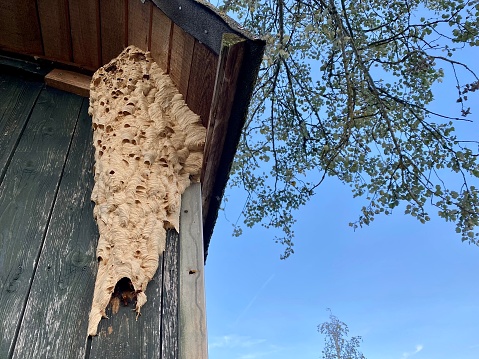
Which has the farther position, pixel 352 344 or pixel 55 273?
pixel 352 344

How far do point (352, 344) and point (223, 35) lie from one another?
17.2 m

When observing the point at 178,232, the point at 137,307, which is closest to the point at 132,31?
the point at 178,232

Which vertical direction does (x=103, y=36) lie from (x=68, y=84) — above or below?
above

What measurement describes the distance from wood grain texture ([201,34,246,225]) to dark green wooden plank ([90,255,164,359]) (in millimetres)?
565

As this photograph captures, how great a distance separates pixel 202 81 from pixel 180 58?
0.15 metres

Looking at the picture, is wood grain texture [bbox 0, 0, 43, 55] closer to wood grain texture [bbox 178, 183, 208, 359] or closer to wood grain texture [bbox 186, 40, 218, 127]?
wood grain texture [bbox 186, 40, 218, 127]

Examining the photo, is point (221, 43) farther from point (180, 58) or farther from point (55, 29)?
point (55, 29)

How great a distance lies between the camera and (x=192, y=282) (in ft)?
4.10

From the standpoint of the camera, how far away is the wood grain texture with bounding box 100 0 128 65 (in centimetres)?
185

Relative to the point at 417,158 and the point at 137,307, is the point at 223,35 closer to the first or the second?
the point at 137,307

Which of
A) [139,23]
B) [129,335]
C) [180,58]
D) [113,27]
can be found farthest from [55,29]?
[129,335]

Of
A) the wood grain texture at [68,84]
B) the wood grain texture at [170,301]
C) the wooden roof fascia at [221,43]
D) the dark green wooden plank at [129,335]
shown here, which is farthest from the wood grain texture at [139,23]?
the dark green wooden plank at [129,335]

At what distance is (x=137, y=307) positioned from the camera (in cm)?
112

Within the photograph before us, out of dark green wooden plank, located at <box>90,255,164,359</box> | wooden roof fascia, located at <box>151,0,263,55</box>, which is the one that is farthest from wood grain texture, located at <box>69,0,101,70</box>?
dark green wooden plank, located at <box>90,255,164,359</box>
